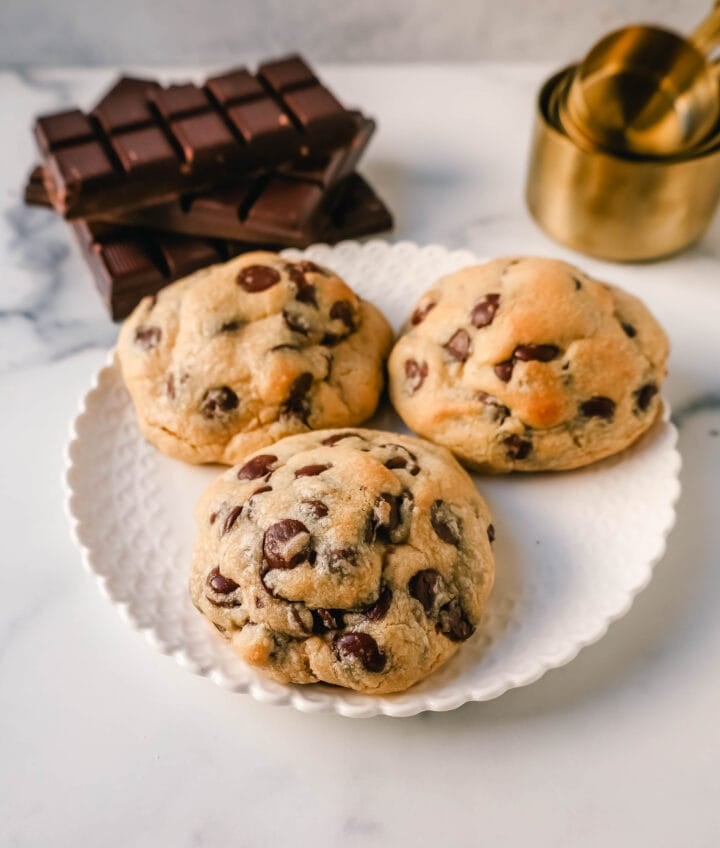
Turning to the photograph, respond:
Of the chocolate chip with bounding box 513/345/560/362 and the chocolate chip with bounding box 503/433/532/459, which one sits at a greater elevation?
the chocolate chip with bounding box 513/345/560/362

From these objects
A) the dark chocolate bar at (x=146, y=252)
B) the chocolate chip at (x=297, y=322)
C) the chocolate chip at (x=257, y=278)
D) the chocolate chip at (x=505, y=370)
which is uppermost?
the chocolate chip at (x=257, y=278)

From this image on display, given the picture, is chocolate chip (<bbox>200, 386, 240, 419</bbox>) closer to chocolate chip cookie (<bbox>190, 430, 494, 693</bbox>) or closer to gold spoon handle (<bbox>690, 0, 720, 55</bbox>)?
chocolate chip cookie (<bbox>190, 430, 494, 693</bbox>)

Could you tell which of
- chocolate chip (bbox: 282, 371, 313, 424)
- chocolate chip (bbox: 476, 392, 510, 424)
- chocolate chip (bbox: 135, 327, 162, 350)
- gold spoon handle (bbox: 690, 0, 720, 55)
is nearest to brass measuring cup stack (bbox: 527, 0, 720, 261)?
→ gold spoon handle (bbox: 690, 0, 720, 55)

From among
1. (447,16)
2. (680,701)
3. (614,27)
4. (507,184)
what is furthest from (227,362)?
(614,27)

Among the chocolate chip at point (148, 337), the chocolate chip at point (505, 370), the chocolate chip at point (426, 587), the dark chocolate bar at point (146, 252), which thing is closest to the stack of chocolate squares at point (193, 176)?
the dark chocolate bar at point (146, 252)

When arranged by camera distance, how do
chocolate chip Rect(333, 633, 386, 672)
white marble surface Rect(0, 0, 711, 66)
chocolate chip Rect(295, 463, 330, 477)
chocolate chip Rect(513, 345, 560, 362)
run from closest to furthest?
chocolate chip Rect(333, 633, 386, 672) < chocolate chip Rect(295, 463, 330, 477) < chocolate chip Rect(513, 345, 560, 362) < white marble surface Rect(0, 0, 711, 66)

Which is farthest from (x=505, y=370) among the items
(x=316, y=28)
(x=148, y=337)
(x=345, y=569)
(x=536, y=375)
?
(x=316, y=28)

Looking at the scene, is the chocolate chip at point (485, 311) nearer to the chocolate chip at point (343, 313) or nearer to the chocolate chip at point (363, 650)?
the chocolate chip at point (343, 313)
